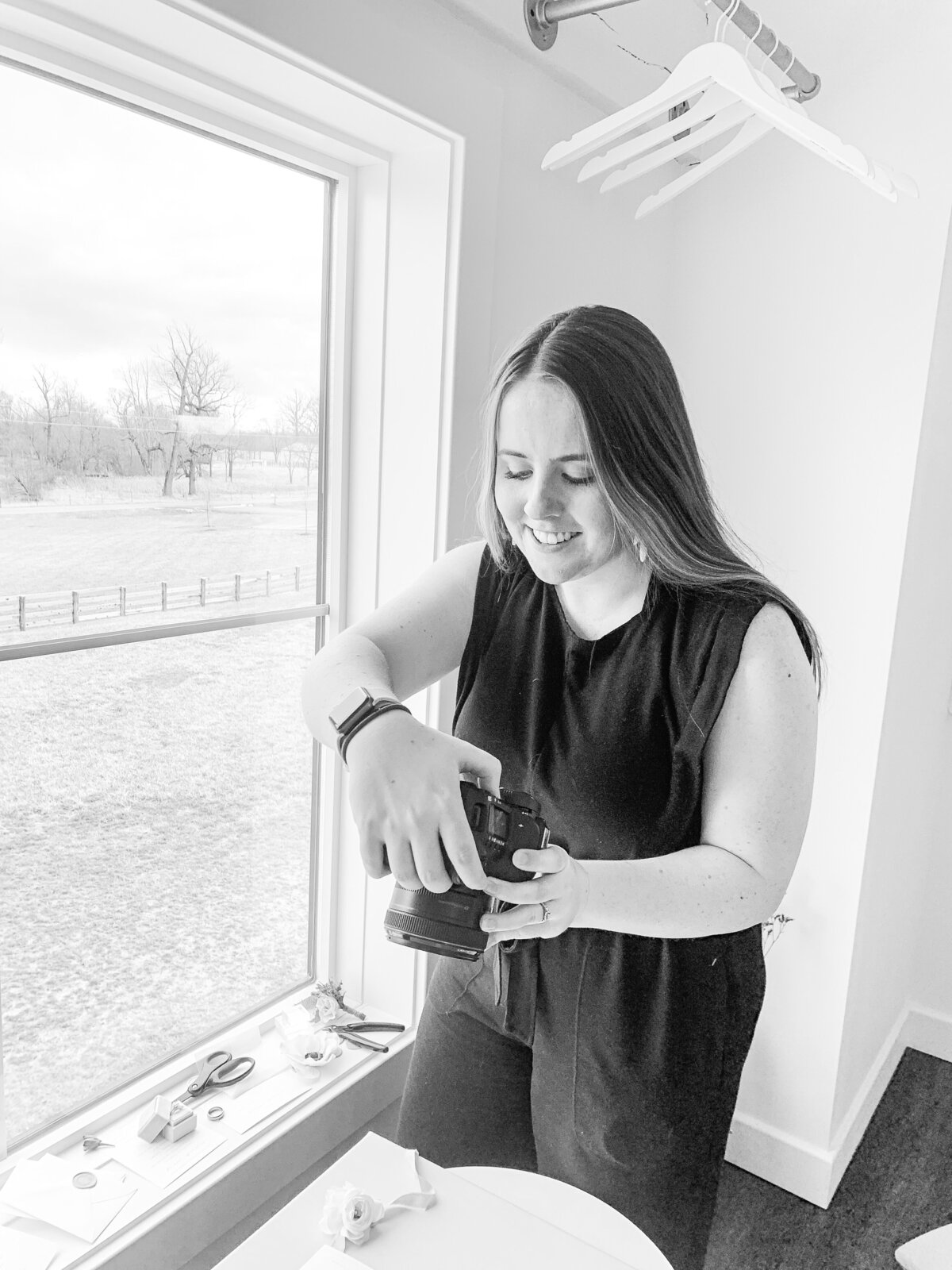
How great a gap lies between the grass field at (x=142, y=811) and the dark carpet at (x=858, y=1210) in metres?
1.02

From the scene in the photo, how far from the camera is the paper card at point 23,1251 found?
1.16m

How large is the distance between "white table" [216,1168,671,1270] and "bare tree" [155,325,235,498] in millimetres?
929

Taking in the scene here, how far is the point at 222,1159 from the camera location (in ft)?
4.53

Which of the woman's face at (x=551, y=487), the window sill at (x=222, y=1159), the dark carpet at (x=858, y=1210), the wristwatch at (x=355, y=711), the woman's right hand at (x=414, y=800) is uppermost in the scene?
the woman's face at (x=551, y=487)

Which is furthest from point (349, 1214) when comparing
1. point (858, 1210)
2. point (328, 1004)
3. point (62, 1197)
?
point (858, 1210)

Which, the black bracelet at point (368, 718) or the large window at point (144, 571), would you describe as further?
the large window at point (144, 571)

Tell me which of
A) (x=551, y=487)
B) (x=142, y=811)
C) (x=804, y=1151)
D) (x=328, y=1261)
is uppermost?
(x=551, y=487)

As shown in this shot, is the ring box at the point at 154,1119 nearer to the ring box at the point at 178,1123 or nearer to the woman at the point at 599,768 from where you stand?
the ring box at the point at 178,1123

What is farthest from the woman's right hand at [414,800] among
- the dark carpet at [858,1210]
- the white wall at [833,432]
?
the dark carpet at [858,1210]

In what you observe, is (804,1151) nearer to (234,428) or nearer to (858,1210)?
(858,1210)

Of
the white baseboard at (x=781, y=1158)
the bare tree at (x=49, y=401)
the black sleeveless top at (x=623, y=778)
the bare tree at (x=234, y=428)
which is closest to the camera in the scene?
the black sleeveless top at (x=623, y=778)

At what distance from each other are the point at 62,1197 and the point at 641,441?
1.18 m

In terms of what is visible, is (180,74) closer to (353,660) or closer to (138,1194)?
(353,660)

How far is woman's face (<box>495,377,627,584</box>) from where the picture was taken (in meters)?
1.00
